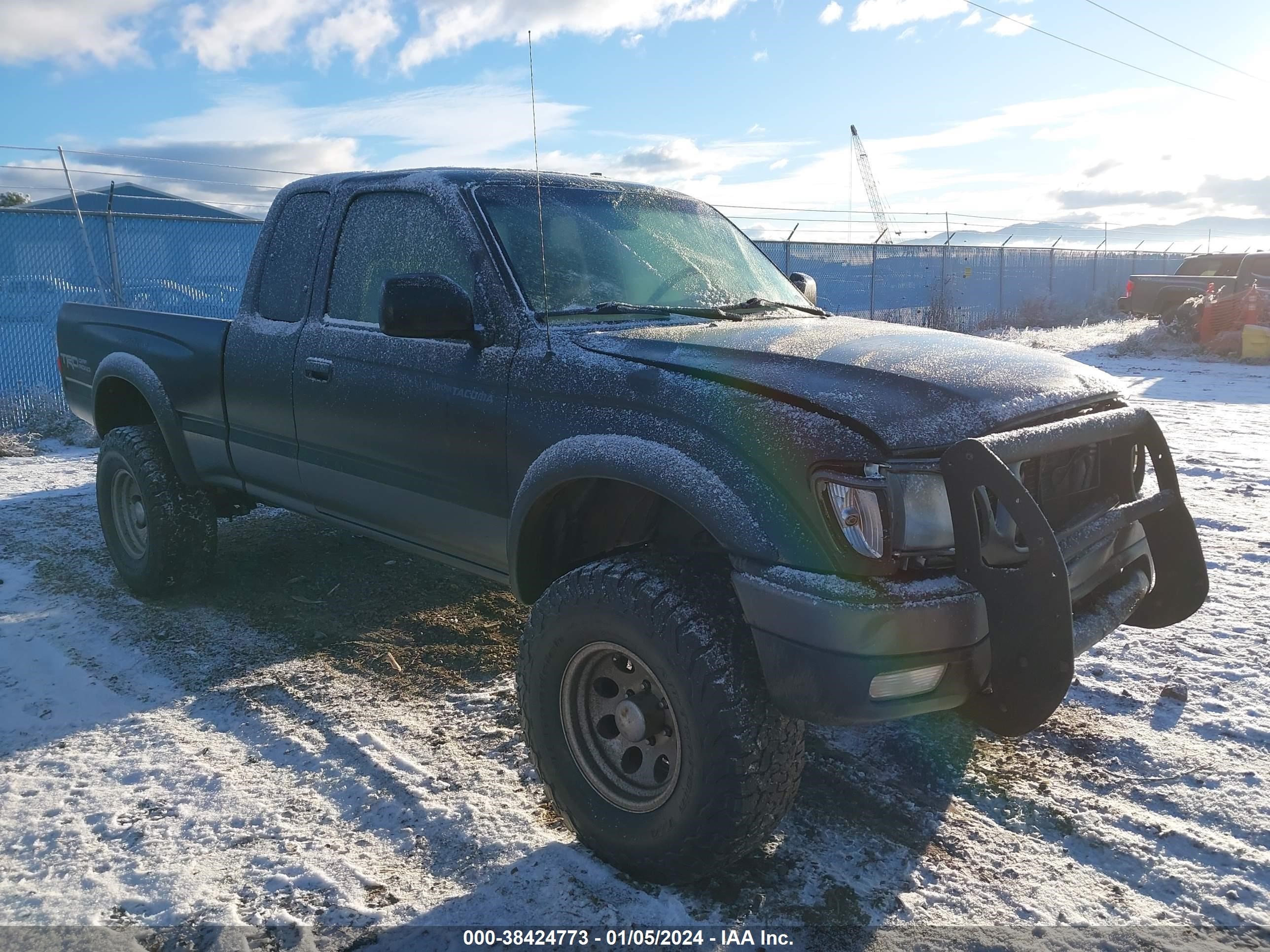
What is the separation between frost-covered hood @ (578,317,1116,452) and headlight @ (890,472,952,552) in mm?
84

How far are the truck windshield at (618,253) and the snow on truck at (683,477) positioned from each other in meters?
0.01

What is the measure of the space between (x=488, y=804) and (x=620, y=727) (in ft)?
2.10

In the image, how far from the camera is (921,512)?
7.69 feet

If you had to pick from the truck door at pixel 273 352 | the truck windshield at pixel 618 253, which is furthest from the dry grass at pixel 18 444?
the truck windshield at pixel 618 253

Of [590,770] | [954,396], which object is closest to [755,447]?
[954,396]

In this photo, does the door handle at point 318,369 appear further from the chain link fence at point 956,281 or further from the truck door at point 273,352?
the chain link fence at point 956,281

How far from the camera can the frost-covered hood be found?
2.39m

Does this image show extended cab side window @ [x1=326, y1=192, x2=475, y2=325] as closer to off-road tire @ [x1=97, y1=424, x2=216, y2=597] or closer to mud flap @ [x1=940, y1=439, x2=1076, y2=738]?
off-road tire @ [x1=97, y1=424, x2=216, y2=597]

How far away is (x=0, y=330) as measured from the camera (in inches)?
399

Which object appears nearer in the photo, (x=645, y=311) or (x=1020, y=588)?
(x=1020, y=588)

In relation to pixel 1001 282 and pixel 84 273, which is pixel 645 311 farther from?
pixel 1001 282

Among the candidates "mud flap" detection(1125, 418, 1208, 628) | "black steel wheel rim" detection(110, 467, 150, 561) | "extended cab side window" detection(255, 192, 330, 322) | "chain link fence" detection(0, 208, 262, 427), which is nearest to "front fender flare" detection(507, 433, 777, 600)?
"mud flap" detection(1125, 418, 1208, 628)

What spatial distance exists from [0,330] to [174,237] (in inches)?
88.2

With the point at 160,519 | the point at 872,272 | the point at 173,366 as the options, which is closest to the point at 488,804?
the point at 160,519
